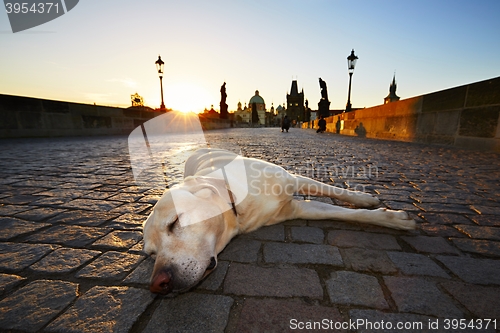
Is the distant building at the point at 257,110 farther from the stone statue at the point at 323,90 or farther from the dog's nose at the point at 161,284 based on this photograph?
the dog's nose at the point at 161,284

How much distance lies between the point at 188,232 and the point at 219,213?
315 millimetres

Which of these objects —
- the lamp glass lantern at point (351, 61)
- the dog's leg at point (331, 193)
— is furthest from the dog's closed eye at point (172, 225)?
the lamp glass lantern at point (351, 61)

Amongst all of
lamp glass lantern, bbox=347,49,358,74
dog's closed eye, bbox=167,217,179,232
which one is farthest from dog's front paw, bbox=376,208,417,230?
lamp glass lantern, bbox=347,49,358,74

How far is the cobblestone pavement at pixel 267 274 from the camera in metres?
1.31

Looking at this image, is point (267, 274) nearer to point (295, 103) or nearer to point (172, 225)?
point (172, 225)

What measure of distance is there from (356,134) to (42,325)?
58.8 feet

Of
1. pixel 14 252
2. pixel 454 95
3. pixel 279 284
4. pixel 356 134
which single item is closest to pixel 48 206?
pixel 14 252

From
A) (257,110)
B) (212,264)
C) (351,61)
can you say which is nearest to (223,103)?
(351,61)

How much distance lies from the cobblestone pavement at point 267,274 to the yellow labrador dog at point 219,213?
0.12 metres

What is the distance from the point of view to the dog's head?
1.50 meters

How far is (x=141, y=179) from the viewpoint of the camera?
14.1 feet

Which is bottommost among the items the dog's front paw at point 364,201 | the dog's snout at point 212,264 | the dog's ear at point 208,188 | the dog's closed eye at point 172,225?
the dog's snout at point 212,264

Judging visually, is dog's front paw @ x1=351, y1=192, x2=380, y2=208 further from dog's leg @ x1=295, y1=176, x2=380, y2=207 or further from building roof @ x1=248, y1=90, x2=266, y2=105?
building roof @ x1=248, y1=90, x2=266, y2=105

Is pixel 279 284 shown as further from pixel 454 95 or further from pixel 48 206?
pixel 454 95
